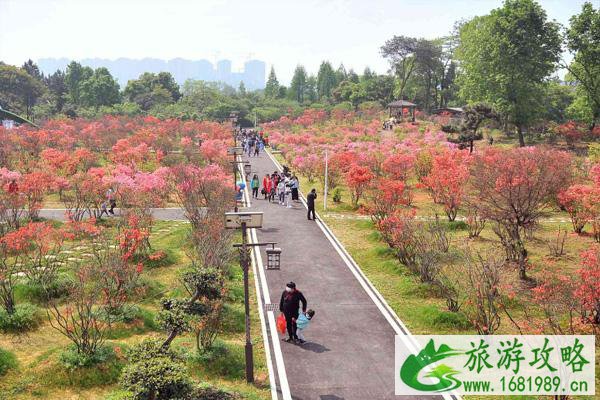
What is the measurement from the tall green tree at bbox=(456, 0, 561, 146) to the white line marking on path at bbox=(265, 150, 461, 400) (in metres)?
27.5

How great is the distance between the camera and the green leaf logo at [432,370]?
10.7m

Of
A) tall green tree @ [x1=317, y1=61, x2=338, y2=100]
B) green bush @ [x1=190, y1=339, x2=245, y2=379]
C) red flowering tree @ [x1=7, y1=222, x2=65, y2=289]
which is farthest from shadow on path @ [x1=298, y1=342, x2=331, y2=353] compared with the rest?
tall green tree @ [x1=317, y1=61, x2=338, y2=100]

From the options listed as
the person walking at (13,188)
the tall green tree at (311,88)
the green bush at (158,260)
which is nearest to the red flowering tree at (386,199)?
the green bush at (158,260)

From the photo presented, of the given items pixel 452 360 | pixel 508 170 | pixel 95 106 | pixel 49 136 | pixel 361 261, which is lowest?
pixel 452 360

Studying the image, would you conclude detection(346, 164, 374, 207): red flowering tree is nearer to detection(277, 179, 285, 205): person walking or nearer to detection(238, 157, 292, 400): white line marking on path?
detection(277, 179, 285, 205): person walking

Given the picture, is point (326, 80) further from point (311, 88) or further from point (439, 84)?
point (439, 84)

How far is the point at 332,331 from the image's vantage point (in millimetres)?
13133

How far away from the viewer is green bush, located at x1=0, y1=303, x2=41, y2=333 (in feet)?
43.9

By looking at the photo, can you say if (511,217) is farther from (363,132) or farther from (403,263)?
(363,132)

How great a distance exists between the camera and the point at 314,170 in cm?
3394

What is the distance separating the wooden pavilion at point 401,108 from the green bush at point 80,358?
50260 mm

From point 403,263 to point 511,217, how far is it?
4.06 meters

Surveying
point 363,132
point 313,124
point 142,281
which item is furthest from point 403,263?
point 313,124

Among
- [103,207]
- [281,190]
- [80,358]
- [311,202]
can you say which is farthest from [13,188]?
[80,358]
